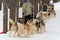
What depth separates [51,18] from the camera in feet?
8.70

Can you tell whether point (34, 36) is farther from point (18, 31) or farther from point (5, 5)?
point (5, 5)

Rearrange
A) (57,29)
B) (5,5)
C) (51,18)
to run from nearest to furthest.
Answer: (5,5) → (57,29) → (51,18)

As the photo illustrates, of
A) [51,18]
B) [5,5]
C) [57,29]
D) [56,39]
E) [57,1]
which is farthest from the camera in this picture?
[57,1]

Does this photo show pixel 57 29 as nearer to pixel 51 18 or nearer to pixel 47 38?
pixel 47 38

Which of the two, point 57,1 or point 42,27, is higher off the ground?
point 57,1

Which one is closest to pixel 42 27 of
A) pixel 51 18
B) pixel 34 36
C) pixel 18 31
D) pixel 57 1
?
pixel 34 36

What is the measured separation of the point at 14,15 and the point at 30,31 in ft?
0.73

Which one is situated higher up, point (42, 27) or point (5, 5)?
point (5, 5)

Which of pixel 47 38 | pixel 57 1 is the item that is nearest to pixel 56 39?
pixel 47 38

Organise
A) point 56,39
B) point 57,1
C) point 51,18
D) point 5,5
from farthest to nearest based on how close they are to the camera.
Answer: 1. point 57,1
2. point 51,18
3. point 5,5
4. point 56,39

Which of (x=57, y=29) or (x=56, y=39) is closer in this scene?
(x=56, y=39)

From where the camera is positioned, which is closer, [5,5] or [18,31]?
[18,31]

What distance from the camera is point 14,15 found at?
1818 mm

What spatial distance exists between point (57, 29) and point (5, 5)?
1.84 feet
